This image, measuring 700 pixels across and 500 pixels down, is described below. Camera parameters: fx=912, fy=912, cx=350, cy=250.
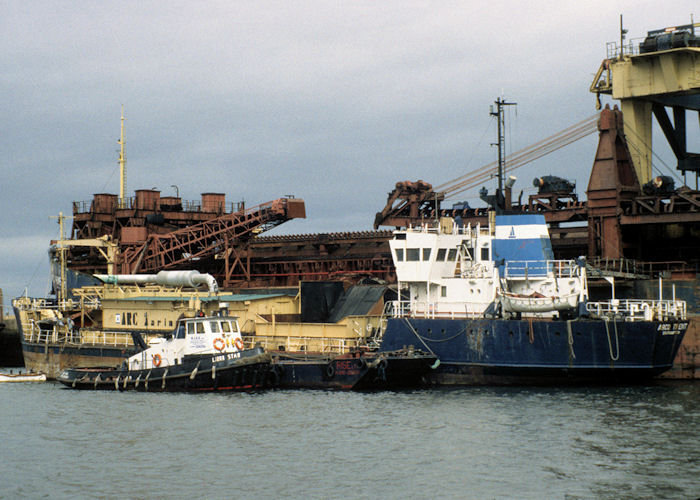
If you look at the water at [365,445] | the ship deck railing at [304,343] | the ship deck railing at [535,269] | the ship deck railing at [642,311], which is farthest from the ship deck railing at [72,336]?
the ship deck railing at [642,311]

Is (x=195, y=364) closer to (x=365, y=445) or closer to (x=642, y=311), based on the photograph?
(x=365, y=445)

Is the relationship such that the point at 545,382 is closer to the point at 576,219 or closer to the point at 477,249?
the point at 477,249

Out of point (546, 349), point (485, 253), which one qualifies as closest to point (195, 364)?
point (485, 253)

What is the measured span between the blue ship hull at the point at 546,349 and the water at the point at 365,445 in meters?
0.92

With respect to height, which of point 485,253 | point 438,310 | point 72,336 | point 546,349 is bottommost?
point 546,349

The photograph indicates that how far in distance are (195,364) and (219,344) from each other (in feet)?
5.20

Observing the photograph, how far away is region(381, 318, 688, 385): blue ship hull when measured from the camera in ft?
126

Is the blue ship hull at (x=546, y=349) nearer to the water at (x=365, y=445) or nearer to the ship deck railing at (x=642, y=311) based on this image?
the ship deck railing at (x=642, y=311)

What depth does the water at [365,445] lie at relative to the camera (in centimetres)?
2414

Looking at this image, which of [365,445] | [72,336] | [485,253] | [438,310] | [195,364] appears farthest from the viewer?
[72,336]

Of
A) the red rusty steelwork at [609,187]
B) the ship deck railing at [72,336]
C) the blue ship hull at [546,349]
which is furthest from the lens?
the ship deck railing at [72,336]

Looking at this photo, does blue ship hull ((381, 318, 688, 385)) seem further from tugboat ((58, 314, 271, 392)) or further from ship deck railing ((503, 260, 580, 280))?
tugboat ((58, 314, 271, 392))

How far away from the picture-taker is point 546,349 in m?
39.2

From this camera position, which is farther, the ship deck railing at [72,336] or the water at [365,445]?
the ship deck railing at [72,336]
